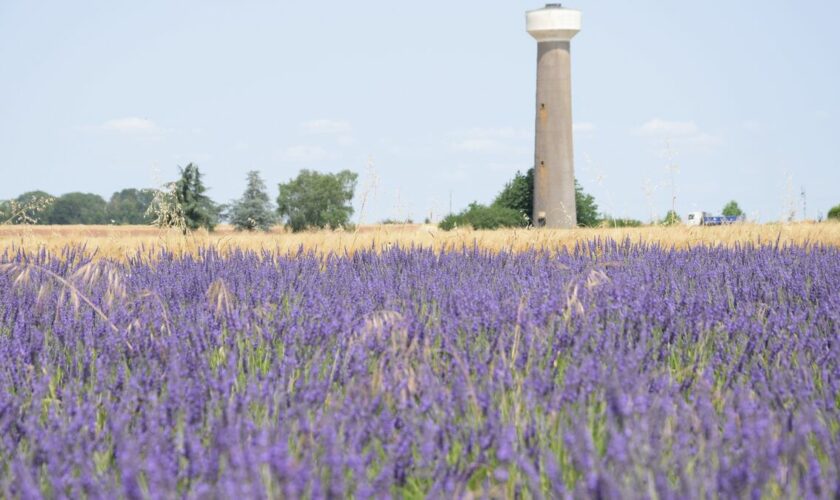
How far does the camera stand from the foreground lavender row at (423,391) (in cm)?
201

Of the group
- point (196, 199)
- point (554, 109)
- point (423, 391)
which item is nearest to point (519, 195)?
point (554, 109)

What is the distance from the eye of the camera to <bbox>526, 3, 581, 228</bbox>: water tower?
26.8 metres

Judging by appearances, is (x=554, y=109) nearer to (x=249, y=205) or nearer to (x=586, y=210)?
(x=586, y=210)

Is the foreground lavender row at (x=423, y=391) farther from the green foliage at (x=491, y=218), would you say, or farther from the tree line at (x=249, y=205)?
the tree line at (x=249, y=205)

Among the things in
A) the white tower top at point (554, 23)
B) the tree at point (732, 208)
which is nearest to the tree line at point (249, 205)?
the white tower top at point (554, 23)

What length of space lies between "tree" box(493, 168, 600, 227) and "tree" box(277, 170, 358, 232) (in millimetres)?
28867

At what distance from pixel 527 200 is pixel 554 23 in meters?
6.62

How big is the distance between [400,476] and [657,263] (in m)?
5.19

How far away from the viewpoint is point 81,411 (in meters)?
2.62

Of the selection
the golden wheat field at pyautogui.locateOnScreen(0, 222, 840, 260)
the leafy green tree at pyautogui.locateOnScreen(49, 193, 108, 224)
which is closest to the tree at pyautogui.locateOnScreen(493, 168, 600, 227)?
the golden wheat field at pyautogui.locateOnScreen(0, 222, 840, 260)

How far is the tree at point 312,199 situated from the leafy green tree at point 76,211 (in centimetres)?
2482

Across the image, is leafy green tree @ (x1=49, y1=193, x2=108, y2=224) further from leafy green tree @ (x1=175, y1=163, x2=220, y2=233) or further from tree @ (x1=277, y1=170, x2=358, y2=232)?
leafy green tree @ (x1=175, y1=163, x2=220, y2=233)

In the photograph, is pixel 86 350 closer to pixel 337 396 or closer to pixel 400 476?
pixel 337 396

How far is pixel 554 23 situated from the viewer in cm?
2675
